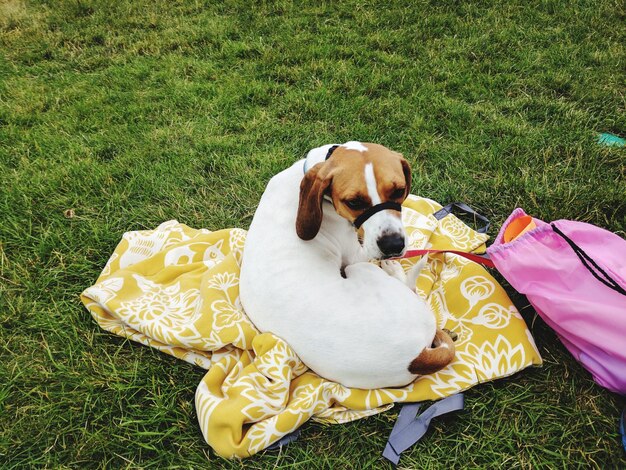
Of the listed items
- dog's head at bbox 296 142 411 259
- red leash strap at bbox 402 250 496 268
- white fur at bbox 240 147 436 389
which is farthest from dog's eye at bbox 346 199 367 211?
red leash strap at bbox 402 250 496 268

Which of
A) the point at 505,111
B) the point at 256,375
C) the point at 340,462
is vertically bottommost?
the point at 340,462

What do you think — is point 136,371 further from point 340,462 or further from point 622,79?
point 622,79

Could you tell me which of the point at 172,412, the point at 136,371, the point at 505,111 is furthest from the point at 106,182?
the point at 505,111

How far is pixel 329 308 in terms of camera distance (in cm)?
243

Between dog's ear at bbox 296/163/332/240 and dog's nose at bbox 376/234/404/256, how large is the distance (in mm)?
364

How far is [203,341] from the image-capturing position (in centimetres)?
276

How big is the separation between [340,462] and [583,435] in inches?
50.6

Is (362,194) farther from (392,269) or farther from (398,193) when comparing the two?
(392,269)

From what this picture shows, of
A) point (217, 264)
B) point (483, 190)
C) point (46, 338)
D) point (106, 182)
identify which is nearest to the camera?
point (46, 338)

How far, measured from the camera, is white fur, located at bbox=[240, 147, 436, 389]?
2371 millimetres

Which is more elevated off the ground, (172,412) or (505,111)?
(505,111)

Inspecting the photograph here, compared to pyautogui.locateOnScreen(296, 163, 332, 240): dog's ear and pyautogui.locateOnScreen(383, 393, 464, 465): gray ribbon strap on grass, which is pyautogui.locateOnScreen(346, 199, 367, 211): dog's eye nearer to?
pyautogui.locateOnScreen(296, 163, 332, 240): dog's ear

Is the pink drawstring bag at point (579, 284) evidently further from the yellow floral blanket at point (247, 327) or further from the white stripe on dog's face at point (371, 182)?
the white stripe on dog's face at point (371, 182)

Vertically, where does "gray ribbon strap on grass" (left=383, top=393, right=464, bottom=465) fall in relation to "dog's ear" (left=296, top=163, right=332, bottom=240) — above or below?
below
